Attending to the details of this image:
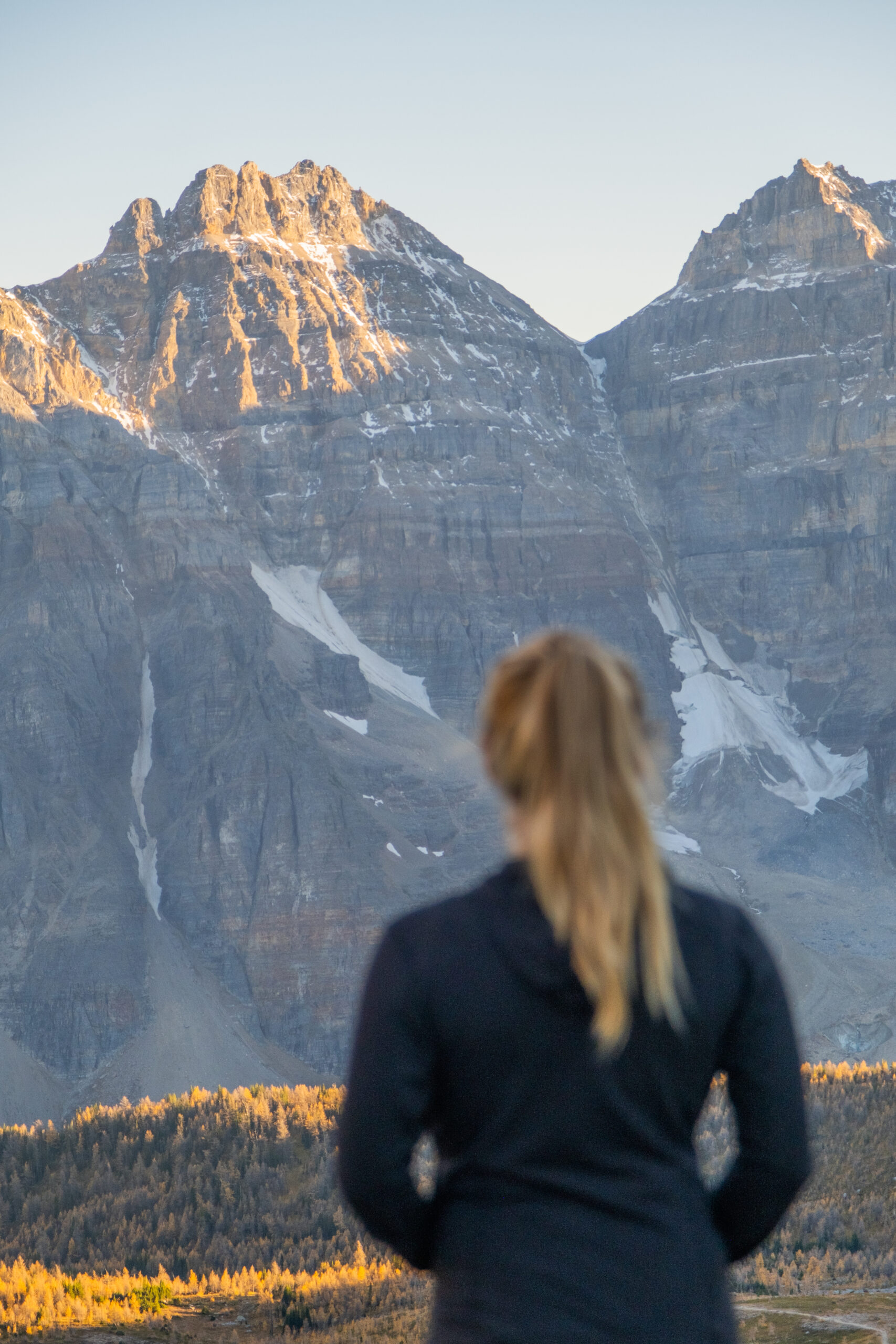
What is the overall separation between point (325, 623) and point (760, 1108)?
170 metres

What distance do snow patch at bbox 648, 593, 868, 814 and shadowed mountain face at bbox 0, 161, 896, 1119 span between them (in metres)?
0.49

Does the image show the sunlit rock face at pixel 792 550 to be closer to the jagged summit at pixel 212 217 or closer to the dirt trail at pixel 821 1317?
the jagged summit at pixel 212 217

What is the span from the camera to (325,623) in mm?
172625

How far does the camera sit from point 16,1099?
361 feet

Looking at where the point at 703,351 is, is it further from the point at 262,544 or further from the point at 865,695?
the point at 262,544

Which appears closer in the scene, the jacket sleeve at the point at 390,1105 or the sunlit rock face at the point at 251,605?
the jacket sleeve at the point at 390,1105

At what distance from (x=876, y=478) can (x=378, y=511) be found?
5909 cm

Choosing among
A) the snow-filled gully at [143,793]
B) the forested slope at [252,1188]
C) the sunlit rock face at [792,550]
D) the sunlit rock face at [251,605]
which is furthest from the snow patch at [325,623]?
the forested slope at [252,1188]

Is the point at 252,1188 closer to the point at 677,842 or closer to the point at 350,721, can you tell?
the point at 350,721

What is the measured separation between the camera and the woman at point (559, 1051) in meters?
3.06

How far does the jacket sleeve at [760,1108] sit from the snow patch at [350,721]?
150 meters

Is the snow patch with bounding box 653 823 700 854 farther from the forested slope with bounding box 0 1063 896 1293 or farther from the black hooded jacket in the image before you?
the black hooded jacket

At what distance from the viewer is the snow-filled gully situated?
133125 millimetres

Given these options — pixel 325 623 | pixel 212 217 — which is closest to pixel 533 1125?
pixel 325 623
